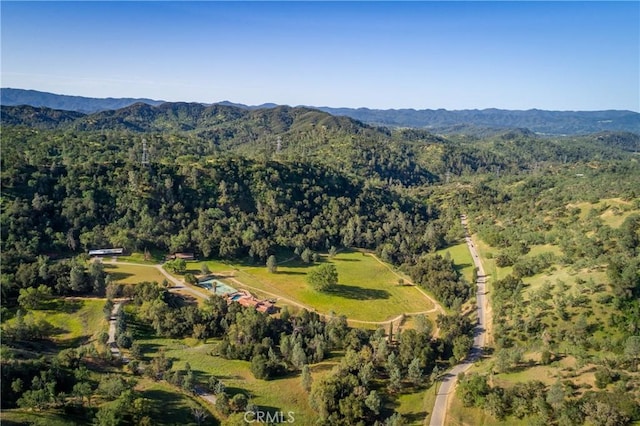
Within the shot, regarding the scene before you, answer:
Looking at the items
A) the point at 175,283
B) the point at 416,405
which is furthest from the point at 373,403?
the point at 175,283

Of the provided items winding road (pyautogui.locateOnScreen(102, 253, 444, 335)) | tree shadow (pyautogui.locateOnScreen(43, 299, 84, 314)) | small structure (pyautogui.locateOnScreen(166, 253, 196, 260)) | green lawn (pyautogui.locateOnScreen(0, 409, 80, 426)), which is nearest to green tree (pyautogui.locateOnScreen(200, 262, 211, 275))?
winding road (pyautogui.locateOnScreen(102, 253, 444, 335))

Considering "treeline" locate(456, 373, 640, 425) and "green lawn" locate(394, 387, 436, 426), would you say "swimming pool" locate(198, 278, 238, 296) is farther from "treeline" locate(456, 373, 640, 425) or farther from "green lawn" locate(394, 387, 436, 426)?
"treeline" locate(456, 373, 640, 425)

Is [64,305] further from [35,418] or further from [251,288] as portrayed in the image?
[35,418]

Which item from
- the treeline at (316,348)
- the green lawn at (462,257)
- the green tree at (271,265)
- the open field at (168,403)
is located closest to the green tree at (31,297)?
Result: the treeline at (316,348)

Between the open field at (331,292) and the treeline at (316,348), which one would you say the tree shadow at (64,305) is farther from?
the open field at (331,292)

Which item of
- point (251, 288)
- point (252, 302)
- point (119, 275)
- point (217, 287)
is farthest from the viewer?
point (251, 288)

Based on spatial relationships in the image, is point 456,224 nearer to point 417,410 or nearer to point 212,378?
point 417,410
